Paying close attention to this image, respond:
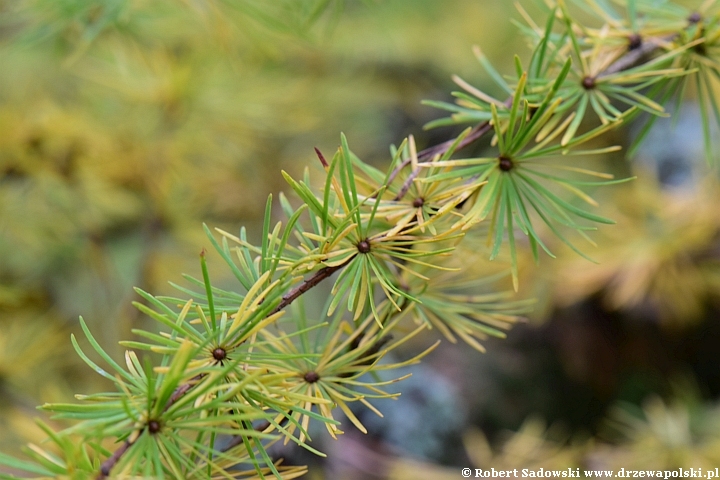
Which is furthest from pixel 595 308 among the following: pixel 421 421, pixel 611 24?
pixel 611 24

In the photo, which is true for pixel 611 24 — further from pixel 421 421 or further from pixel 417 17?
pixel 417 17

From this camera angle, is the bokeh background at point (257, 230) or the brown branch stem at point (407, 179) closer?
the brown branch stem at point (407, 179)

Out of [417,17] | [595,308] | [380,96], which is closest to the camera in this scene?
[595,308]

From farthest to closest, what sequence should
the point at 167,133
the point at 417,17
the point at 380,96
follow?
the point at 417,17, the point at 380,96, the point at 167,133

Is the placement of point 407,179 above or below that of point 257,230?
below

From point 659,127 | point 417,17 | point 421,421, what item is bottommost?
point 421,421

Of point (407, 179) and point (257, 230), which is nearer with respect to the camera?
point (407, 179)

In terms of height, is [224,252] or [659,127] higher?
[659,127]

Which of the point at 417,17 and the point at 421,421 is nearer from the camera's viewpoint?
the point at 421,421
